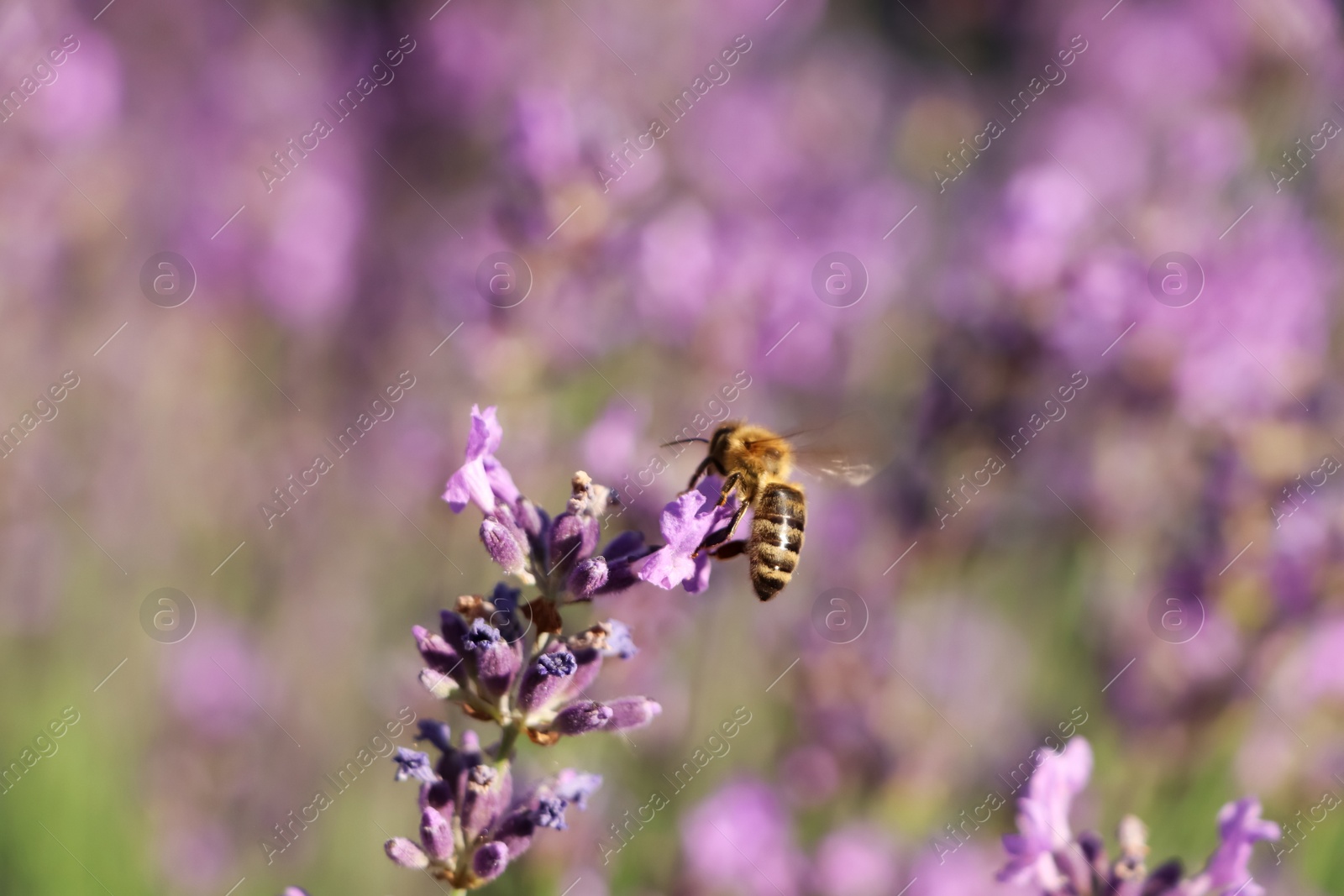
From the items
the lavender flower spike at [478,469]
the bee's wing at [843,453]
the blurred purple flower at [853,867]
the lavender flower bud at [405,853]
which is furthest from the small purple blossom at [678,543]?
the blurred purple flower at [853,867]

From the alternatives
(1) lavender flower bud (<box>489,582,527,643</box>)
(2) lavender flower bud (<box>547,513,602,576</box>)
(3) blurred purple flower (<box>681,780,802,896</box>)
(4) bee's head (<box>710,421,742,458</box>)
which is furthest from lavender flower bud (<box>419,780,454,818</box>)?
(3) blurred purple flower (<box>681,780,802,896</box>)

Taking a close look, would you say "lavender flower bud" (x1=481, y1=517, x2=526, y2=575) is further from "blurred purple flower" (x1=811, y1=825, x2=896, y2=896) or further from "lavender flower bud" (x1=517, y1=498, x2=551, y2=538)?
"blurred purple flower" (x1=811, y1=825, x2=896, y2=896)

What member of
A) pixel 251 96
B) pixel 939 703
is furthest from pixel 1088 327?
pixel 251 96

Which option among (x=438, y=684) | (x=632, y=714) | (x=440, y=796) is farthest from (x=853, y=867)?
(x=438, y=684)

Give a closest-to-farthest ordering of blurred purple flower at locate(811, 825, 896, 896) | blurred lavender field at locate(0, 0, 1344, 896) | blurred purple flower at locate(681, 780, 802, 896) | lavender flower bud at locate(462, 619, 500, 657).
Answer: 1. lavender flower bud at locate(462, 619, 500, 657)
2. blurred purple flower at locate(811, 825, 896, 896)
3. blurred purple flower at locate(681, 780, 802, 896)
4. blurred lavender field at locate(0, 0, 1344, 896)

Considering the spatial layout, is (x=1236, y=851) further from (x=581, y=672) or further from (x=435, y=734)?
(x=435, y=734)
